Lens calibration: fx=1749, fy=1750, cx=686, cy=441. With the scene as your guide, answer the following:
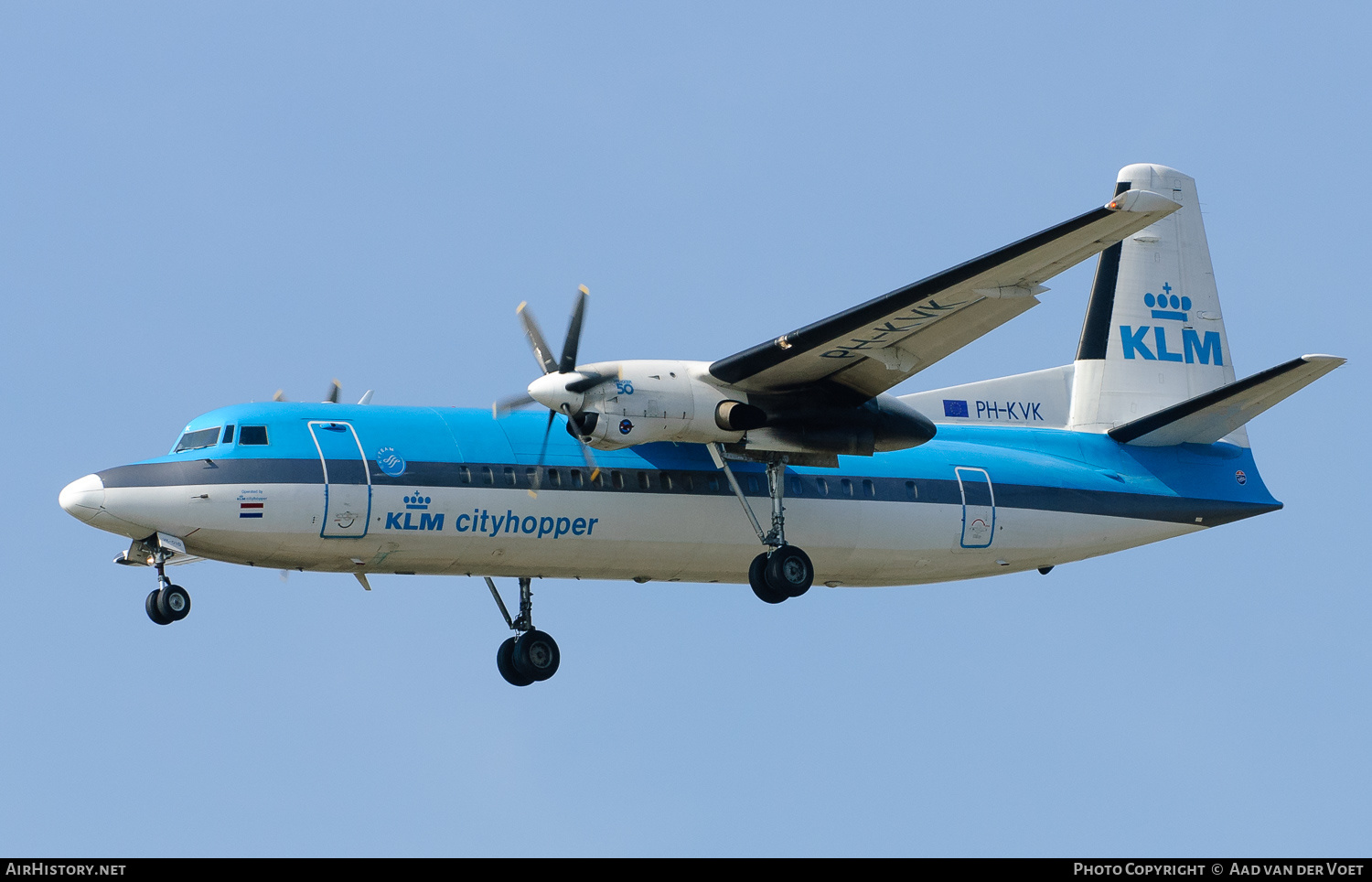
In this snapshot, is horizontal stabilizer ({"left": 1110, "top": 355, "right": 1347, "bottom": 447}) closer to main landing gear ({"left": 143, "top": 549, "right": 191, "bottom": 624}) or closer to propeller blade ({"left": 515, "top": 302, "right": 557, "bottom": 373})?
propeller blade ({"left": 515, "top": 302, "right": 557, "bottom": 373})

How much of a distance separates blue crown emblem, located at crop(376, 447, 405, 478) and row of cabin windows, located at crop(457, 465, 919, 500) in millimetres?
742

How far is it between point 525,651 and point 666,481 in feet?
11.7

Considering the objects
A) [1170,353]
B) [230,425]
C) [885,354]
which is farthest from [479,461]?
[1170,353]

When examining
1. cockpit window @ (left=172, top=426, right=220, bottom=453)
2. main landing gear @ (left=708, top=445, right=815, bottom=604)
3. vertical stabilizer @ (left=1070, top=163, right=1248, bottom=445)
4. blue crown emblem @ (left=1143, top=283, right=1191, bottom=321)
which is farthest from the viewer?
blue crown emblem @ (left=1143, top=283, right=1191, bottom=321)

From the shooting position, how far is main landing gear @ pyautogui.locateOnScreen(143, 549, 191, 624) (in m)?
20.0

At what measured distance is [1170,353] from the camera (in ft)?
91.0

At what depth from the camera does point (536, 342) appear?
22.1m

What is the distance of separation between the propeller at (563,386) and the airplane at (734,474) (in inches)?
1.3

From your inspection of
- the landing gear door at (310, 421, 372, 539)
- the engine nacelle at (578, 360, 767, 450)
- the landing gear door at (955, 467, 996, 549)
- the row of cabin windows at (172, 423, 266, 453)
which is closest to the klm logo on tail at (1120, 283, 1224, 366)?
the landing gear door at (955, 467, 996, 549)

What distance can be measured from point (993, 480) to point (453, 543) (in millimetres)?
7846

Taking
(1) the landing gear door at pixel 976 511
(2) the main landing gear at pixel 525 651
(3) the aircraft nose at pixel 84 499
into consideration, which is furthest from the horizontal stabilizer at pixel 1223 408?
(3) the aircraft nose at pixel 84 499
